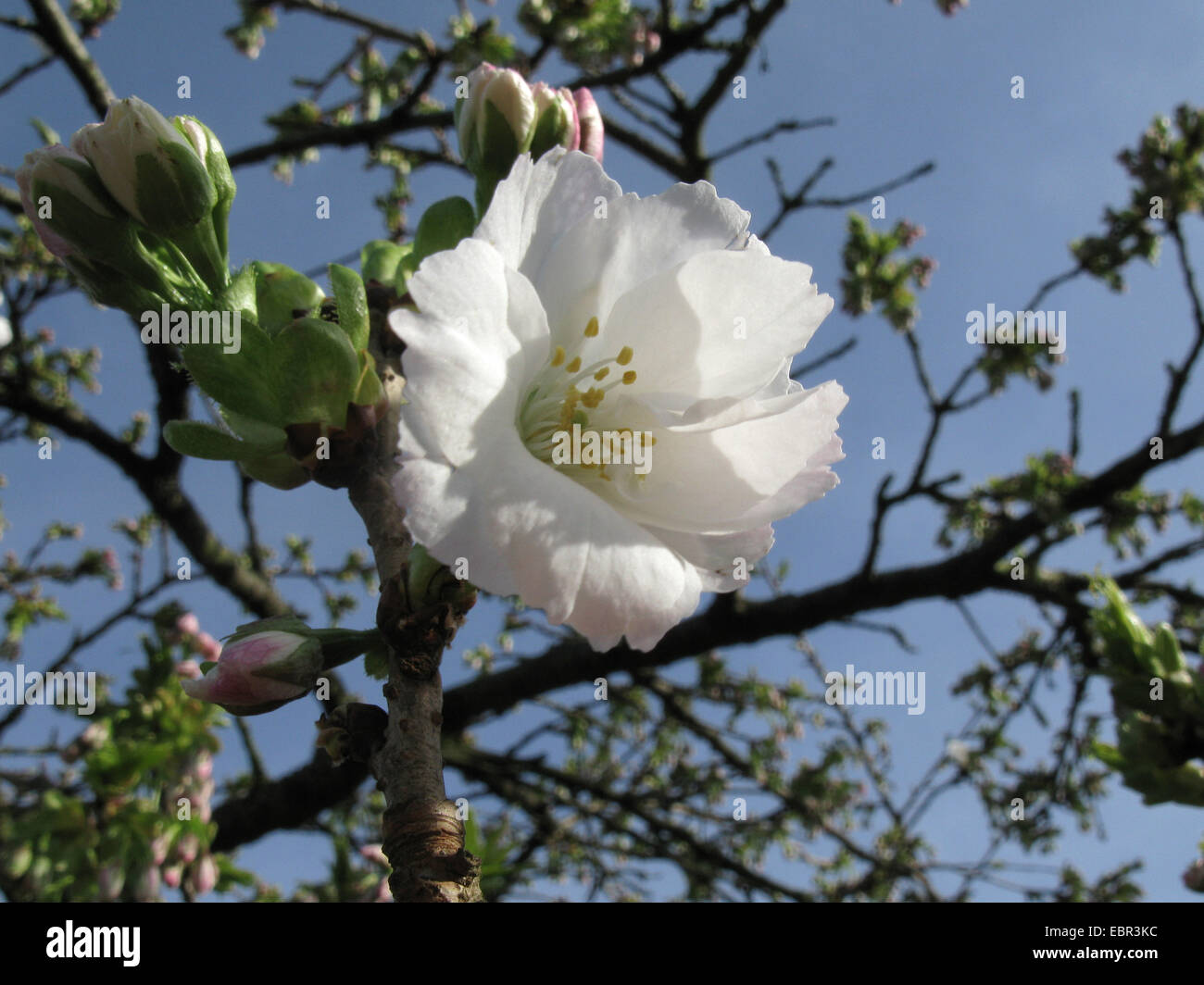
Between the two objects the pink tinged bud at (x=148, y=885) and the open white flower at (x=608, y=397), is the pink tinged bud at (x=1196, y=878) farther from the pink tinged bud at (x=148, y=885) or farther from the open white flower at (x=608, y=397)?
the pink tinged bud at (x=148, y=885)

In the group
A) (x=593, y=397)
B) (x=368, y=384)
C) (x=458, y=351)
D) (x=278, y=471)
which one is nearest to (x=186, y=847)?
(x=278, y=471)

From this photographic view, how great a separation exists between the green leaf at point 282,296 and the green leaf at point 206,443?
0.15m

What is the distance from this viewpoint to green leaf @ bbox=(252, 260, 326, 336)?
1.04m

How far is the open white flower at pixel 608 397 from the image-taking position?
2.35 ft

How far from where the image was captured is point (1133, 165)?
432cm

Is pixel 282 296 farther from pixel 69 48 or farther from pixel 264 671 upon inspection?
pixel 69 48

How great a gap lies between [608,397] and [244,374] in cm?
40

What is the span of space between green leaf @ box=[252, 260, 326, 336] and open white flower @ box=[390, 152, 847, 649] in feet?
1.08

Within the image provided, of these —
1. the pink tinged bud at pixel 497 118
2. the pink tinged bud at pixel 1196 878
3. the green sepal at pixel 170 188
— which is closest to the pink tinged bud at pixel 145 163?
the green sepal at pixel 170 188

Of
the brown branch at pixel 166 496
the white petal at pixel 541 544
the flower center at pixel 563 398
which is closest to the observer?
the white petal at pixel 541 544

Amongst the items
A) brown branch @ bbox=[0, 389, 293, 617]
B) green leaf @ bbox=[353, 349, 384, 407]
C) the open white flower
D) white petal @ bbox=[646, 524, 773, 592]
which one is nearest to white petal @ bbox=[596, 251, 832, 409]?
the open white flower

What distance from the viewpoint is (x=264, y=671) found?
0.84 metres

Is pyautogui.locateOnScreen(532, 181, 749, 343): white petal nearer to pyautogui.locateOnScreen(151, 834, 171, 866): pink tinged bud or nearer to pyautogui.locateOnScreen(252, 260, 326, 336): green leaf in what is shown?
pyautogui.locateOnScreen(252, 260, 326, 336): green leaf
